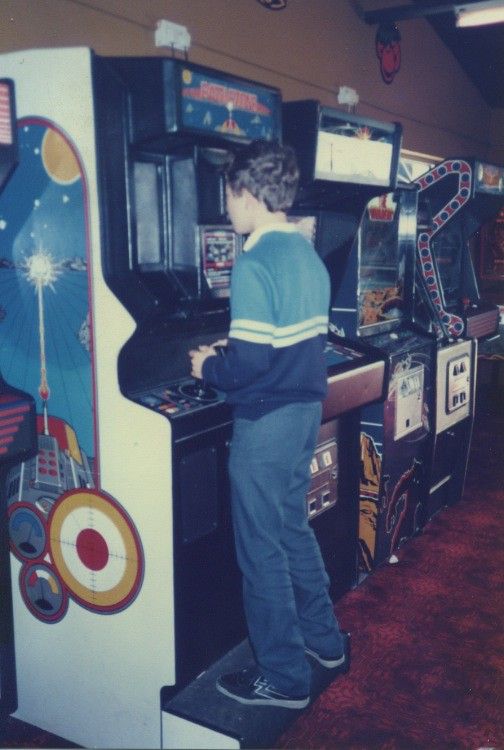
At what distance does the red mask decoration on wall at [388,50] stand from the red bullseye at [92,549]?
196 inches

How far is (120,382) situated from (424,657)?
4.97ft

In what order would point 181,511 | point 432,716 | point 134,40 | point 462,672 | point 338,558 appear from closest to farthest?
point 181,511 < point 432,716 < point 462,672 < point 338,558 < point 134,40

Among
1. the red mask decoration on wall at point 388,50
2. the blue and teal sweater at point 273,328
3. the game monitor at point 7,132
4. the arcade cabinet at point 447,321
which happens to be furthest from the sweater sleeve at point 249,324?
the red mask decoration on wall at point 388,50

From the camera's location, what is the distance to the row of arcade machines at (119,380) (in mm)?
1766

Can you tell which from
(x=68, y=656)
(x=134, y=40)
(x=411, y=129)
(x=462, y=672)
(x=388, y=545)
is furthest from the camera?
(x=411, y=129)

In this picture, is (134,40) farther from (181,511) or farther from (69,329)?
(181,511)

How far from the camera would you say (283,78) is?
454cm

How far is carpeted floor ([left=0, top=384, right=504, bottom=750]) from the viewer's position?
208 centimetres

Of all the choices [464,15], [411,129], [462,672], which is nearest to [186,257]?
[462,672]

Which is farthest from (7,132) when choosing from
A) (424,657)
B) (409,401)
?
(424,657)

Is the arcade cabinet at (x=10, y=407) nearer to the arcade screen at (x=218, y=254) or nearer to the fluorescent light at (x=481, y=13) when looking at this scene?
the arcade screen at (x=218, y=254)

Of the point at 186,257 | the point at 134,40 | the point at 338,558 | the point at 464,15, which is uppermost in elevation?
the point at 464,15

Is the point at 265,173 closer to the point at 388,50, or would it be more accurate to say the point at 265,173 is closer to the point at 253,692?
the point at 253,692

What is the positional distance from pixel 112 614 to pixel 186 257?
100 centimetres
